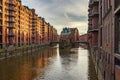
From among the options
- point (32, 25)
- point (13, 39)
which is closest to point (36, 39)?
point (32, 25)

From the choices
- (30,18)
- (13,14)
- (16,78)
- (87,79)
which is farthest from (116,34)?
(30,18)

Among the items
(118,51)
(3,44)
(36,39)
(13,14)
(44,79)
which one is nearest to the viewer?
(118,51)

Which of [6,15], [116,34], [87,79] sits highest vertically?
[6,15]

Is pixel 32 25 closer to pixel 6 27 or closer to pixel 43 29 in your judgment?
pixel 43 29

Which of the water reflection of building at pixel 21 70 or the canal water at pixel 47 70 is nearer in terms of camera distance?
the canal water at pixel 47 70

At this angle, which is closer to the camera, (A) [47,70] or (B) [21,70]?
(A) [47,70]

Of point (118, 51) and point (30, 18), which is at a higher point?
point (30, 18)

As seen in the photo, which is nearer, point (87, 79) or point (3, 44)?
point (87, 79)

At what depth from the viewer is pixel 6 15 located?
294 ft

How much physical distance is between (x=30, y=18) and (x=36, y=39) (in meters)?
19.8

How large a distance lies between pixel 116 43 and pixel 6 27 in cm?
7641

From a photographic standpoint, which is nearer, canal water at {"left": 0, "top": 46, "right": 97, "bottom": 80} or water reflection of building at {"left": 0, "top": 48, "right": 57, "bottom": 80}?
canal water at {"left": 0, "top": 46, "right": 97, "bottom": 80}

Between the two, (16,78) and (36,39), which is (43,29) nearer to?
(36,39)

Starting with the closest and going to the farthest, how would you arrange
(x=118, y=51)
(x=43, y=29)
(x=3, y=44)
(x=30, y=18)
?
(x=118, y=51) < (x=3, y=44) < (x=30, y=18) < (x=43, y=29)
